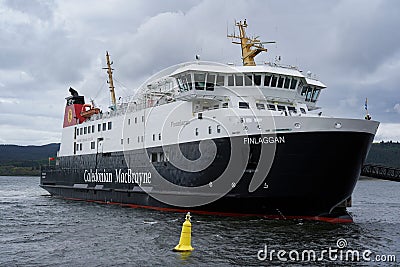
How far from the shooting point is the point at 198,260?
1184cm

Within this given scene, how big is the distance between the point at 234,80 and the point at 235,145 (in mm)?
3819

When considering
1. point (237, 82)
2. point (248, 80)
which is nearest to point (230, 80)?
point (237, 82)

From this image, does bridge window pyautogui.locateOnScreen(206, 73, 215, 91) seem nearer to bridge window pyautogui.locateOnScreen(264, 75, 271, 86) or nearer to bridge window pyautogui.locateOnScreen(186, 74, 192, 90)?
bridge window pyautogui.locateOnScreen(186, 74, 192, 90)

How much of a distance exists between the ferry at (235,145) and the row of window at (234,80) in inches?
1.8

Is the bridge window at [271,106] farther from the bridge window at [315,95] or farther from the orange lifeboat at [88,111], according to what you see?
the orange lifeboat at [88,111]

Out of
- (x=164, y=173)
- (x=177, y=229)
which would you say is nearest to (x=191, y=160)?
(x=164, y=173)

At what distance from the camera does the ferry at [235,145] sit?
17.7 m

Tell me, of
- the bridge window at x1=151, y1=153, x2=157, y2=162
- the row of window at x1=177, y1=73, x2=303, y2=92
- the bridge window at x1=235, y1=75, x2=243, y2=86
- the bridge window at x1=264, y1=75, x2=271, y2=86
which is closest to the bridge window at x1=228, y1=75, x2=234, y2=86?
the row of window at x1=177, y1=73, x2=303, y2=92

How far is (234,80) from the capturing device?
21078 mm

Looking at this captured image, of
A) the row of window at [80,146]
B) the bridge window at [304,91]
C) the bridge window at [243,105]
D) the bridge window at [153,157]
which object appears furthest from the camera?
the row of window at [80,146]

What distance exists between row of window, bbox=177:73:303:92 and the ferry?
1.8 inches

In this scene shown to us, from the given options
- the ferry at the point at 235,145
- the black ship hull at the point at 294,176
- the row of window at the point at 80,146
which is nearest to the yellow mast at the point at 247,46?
the ferry at the point at 235,145

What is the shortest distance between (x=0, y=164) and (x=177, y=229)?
164642 millimetres

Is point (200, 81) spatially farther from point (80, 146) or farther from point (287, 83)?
point (80, 146)
